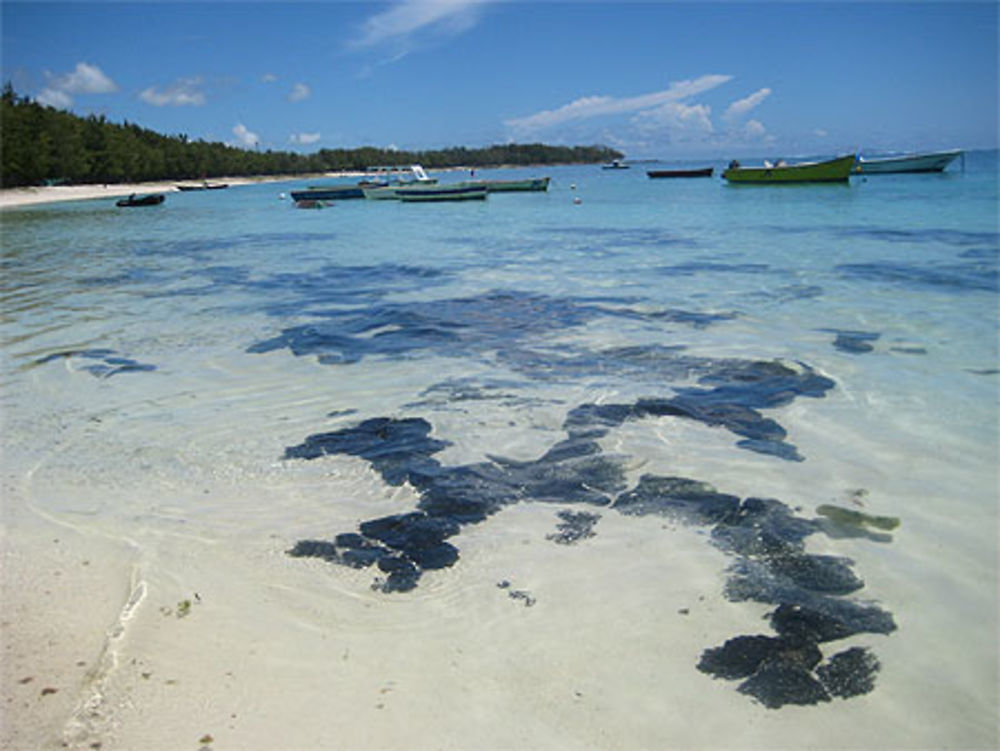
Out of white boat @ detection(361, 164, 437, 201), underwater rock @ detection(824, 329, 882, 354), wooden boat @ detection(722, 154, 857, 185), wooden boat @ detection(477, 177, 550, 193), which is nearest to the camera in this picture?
underwater rock @ detection(824, 329, 882, 354)

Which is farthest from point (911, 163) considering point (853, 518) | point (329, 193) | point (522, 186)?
point (853, 518)

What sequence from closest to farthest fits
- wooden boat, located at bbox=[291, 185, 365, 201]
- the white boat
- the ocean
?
the ocean, the white boat, wooden boat, located at bbox=[291, 185, 365, 201]

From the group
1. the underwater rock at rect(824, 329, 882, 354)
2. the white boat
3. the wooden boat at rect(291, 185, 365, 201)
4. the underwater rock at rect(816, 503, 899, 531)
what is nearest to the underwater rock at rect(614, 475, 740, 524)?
the underwater rock at rect(816, 503, 899, 531)

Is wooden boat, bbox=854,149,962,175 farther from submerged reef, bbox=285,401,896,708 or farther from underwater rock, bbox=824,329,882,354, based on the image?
submerged reef, bbox=285,401,896,708

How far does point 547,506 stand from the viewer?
16.6 ft

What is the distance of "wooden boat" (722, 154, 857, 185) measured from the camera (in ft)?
173

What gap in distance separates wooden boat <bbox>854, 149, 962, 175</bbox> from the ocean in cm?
6033

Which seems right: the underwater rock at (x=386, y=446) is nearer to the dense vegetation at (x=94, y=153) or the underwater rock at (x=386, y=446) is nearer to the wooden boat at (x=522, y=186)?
the wooden boat at (x=522, y=186)

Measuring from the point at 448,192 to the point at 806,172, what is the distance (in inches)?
1063

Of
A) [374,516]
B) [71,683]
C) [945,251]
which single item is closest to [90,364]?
[374,516]

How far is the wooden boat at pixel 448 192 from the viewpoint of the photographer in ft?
163

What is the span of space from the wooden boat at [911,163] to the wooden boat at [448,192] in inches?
1422

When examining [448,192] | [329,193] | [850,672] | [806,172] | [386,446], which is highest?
[806,172]

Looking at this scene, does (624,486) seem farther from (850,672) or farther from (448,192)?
(448,192)
